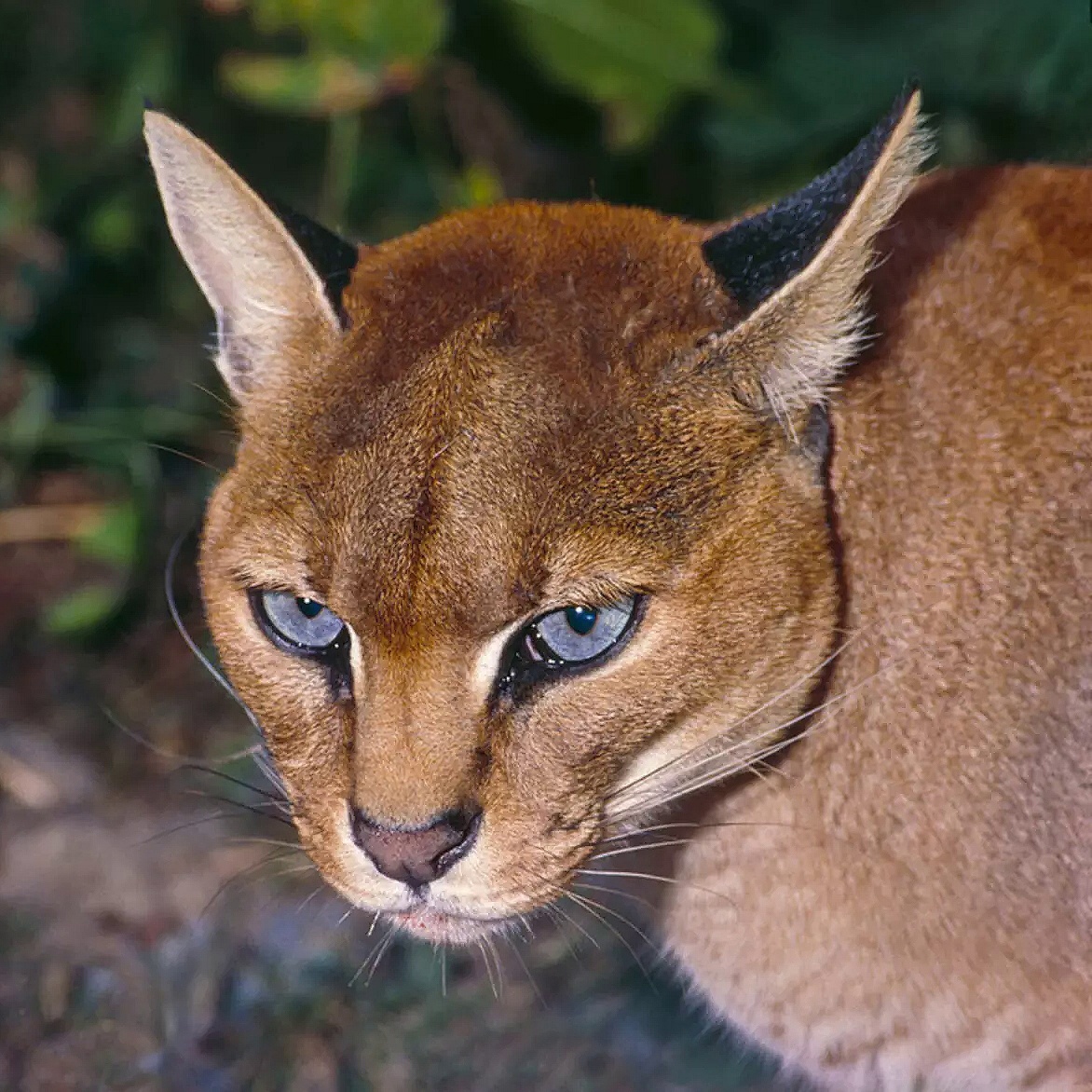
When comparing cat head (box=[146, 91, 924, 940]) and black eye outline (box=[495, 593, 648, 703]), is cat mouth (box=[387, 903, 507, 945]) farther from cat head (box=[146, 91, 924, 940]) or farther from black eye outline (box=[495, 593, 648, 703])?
black eye outline (box=[495, 593, 648, 703])

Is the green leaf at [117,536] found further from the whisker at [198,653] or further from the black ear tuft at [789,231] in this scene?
the black ear tuft at [789,231]

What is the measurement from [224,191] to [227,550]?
617mm

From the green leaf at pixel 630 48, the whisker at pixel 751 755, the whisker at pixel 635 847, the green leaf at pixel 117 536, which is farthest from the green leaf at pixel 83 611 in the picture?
the whisker at pixel 751 755

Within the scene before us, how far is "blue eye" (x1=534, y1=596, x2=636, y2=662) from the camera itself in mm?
2465

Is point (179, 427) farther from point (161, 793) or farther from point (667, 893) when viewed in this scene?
point (667, 893)

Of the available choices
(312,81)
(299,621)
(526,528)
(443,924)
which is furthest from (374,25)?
(443,924)

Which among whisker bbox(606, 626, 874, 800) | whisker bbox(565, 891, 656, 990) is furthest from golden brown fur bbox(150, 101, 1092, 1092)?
whisker bbox(565, 891, 656, 990)

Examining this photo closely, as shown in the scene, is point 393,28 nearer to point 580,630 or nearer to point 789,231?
point 789,231

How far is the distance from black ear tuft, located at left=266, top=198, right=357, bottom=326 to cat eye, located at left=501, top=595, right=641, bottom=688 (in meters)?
0.66

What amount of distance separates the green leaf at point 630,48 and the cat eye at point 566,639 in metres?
2.65

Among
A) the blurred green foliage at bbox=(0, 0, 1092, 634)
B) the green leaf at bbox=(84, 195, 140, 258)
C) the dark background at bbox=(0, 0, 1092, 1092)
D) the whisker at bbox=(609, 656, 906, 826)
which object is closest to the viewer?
the whisker at bbox=(609, 656, 906, 826)

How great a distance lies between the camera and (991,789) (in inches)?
106

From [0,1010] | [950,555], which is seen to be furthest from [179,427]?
[950,555]

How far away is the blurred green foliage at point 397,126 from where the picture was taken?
4.63 meters
